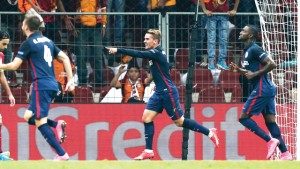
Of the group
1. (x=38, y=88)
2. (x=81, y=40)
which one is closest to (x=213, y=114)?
(x=81, y=40)

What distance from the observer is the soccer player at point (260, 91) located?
1700cm

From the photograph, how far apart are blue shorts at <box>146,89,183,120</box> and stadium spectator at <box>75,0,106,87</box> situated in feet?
6.61

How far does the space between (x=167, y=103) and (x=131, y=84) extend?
6.59 ft

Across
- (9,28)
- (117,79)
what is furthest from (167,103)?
(9,28)

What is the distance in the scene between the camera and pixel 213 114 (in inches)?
779

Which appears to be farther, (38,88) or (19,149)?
(19,149)

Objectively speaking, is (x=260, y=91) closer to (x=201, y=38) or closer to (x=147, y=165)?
(x=201, y=38)

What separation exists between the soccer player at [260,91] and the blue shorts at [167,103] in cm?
107

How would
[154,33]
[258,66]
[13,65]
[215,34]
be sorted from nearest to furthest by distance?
[13,65] < [258,66] < [154,33] < [215,34]

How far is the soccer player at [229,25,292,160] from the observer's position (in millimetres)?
17000

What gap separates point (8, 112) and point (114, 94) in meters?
1.77

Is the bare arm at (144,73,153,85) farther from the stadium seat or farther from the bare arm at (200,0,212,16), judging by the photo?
the bare arm at (200,0,212,16)

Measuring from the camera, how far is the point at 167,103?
17844 mm

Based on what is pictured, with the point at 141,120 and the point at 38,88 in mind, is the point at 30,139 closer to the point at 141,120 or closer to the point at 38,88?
the point at 141,120
